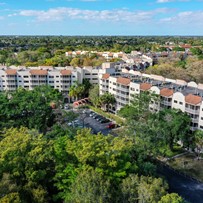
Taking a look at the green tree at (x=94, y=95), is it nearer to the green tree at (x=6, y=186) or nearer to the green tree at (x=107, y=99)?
the green tree at (x=107, y=99)

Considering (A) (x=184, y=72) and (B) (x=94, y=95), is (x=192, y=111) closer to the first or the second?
(B) (x=94, y=95)

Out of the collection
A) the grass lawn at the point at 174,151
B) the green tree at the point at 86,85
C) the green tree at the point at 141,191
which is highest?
the green tree at the point at 86,85

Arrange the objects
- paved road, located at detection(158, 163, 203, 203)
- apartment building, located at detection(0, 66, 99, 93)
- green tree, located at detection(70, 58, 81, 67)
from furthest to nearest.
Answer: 1. green tree, located at detection(70, 58, 81, 67)
2. apartment building, located at detection(0, 66, 99, 93)
3. paved road, located at detection(158, 163, 203, 203)

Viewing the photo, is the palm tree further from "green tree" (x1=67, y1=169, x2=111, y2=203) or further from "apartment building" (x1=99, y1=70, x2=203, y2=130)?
"green tree" (x1=67, y1=169, x2=111, y2=203)

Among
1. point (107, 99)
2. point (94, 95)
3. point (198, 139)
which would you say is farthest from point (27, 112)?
point (198, 139)

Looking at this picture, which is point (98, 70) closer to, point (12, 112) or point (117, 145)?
A: point (12, 112)

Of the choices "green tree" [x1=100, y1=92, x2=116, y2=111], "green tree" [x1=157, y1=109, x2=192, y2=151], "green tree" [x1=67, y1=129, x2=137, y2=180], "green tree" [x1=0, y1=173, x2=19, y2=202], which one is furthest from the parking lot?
"green tree" [x1=0, y1=173, x2=19, y2=202]

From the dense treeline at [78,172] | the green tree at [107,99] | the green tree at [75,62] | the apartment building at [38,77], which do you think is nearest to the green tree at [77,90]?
the apartment building at [38,77]
